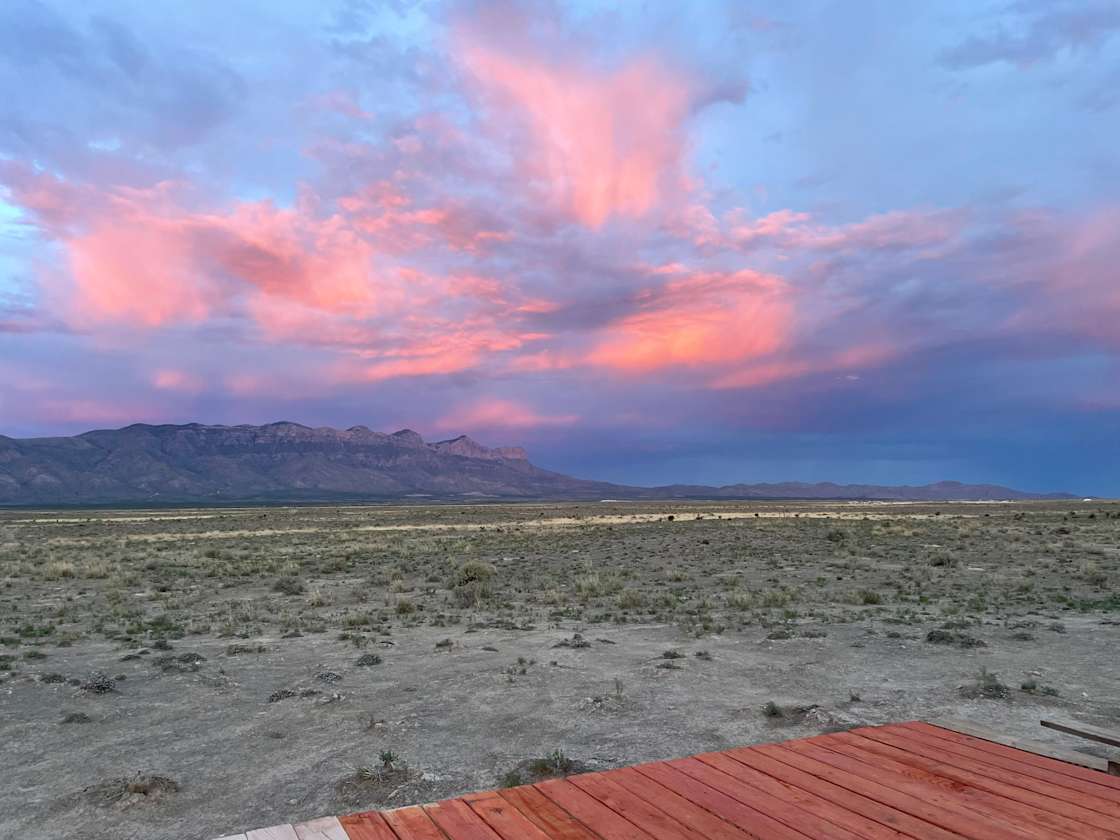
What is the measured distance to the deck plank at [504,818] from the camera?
380 centimetres

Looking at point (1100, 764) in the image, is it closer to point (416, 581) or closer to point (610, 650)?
point (610, 650)

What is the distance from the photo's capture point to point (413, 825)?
3.90 meters

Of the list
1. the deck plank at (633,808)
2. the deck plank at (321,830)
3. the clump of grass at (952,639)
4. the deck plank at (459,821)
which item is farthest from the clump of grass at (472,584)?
the deck plank at (321,830)

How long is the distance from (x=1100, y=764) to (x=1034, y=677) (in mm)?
7036

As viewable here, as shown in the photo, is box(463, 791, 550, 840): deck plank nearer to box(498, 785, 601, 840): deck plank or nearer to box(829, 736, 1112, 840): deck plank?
box(498, 785, 601, 840): deck plank

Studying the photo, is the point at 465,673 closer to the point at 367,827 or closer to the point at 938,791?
the point at 367,827

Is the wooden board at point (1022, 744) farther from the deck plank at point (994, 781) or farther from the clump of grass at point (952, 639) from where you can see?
the clump of grass at point (952, 639)

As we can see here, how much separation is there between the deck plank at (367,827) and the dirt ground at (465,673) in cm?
313

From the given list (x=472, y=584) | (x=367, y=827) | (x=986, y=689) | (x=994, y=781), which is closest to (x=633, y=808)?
(x=367, y=827)

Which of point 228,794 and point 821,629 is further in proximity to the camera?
point 821,629

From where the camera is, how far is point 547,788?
4.49 metres

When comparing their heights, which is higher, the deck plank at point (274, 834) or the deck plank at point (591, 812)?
the deck plank at point (274, 834)

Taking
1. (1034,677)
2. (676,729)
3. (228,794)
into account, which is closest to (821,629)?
(1034,677)

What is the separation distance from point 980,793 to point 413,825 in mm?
3469
